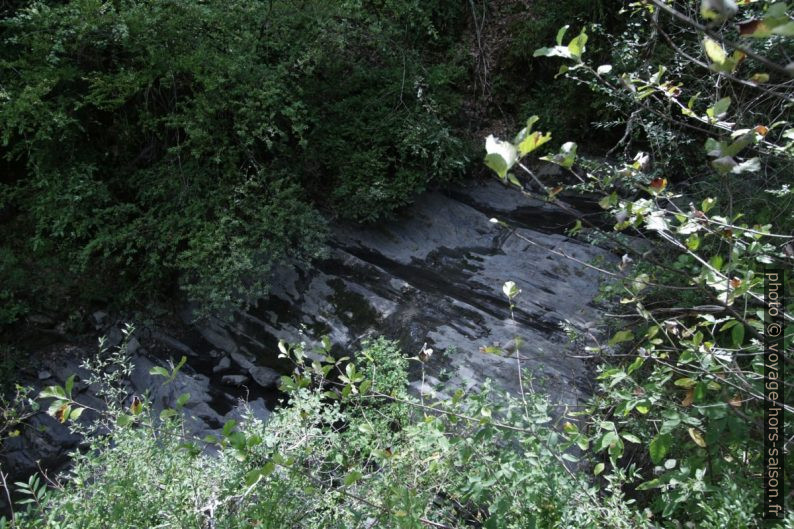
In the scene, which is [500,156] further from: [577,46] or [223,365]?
[223,365]

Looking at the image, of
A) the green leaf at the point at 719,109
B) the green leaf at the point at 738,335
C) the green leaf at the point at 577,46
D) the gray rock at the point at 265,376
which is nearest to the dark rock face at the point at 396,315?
the gray rock at the point at 265,376

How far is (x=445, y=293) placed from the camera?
4578 mm

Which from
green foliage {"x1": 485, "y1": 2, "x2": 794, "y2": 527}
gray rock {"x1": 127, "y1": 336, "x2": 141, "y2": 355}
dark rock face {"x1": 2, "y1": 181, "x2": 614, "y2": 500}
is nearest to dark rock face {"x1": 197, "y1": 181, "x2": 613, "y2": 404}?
dark rock face {"x1": 2, "y1": 181, "x2": 614, "y2": 500}

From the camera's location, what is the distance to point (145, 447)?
2355 mm

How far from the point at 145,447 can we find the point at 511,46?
16.6 feet

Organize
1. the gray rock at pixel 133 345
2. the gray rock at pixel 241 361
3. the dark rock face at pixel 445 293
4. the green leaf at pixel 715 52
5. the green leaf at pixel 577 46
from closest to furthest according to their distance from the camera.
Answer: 1. the green leaf at pixel 715 52
2. the green leaf at pixel 577 46
3. the dark rock face at pixel 445 293
4. the gray rock at pixel 241 361
5. the gray rock at pixel 133 345

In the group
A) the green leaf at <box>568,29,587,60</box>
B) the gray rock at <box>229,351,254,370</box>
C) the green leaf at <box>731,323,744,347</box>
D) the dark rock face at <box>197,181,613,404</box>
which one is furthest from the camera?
the gray rock at <box>229,351,254,370</box>

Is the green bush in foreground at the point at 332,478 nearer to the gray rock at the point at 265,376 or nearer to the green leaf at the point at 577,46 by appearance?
the green leaf at the point at 577,46

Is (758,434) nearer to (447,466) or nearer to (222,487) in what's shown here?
(447,466)

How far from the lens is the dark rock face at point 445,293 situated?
13.5 feet

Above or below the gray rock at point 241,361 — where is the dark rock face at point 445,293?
above

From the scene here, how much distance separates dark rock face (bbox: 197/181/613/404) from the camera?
4.11m

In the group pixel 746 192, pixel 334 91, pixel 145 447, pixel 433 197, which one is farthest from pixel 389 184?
pixel 145 447

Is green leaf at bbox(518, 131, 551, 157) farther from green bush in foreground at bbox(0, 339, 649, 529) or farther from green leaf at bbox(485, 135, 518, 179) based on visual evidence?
green bush in foreground at bbox(0, 339, 649, 529)
